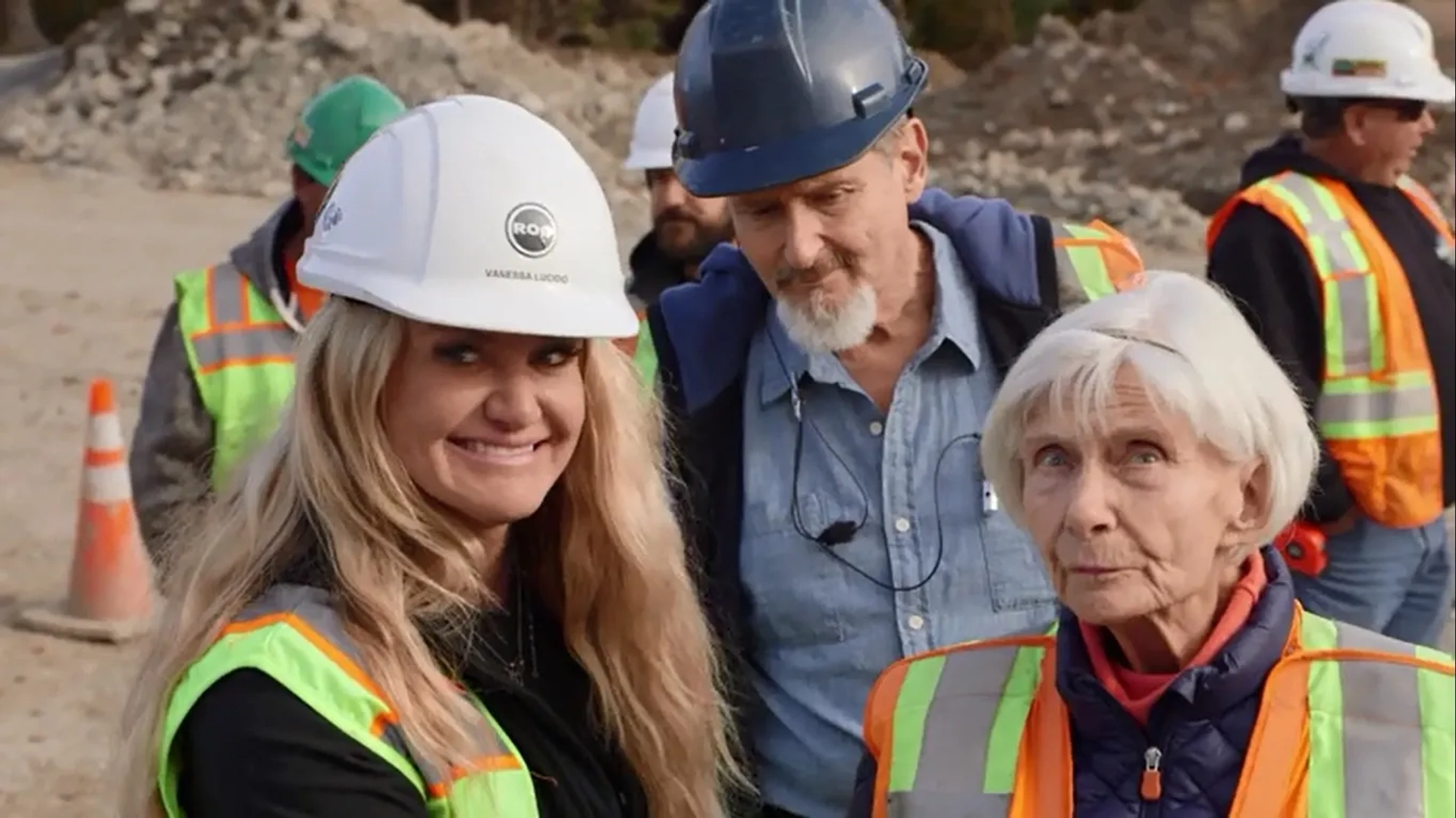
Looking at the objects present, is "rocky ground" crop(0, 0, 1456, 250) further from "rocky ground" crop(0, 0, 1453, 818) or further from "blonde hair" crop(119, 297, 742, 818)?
"blonde hair" crop(119, 297, 742, 818)

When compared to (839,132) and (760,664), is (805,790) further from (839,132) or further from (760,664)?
(839,132)

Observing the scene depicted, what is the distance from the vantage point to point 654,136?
6832 mm

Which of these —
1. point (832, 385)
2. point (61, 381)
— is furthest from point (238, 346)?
point (61, 381)

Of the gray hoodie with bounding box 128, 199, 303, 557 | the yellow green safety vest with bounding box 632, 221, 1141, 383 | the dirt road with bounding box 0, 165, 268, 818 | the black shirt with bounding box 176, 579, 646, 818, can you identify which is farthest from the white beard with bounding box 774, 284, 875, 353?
the dirt road with bounding box 0, 165, 268, 818

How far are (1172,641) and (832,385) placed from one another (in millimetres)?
941

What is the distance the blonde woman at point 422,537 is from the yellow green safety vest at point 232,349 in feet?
7.02

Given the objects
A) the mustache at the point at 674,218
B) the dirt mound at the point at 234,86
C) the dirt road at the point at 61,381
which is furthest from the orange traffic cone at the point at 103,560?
the dirt mound at the point at 234,86

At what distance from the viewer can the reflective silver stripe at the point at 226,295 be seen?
484 centimetres

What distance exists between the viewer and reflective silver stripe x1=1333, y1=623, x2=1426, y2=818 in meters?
2.34

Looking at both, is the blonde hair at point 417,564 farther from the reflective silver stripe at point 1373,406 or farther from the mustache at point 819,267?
the reflective silver stripe at point 1373,406

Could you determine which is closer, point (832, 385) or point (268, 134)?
point (832, 385)

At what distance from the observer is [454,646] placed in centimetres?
249

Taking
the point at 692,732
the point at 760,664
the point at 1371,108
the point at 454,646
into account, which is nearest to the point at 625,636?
the point at 692,732

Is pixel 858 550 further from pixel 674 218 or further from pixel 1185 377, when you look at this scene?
pixel 674 218
